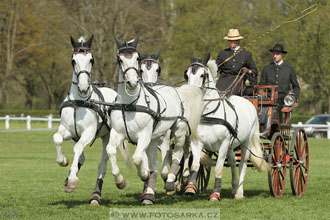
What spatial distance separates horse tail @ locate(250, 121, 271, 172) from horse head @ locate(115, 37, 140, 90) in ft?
10.3

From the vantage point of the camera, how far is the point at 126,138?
912cm

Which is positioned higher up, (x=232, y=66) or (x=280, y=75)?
(x=232, y=66)

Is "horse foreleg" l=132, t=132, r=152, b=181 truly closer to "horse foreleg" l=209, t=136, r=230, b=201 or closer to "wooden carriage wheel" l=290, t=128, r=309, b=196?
"horse foreleg" l=209, t=136, r=230, b=201

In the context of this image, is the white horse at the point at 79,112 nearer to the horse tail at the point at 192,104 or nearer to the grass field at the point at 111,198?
the grass field at the point at 111,198

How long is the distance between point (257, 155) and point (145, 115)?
292 cm

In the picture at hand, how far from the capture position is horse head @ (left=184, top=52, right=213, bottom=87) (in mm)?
10092

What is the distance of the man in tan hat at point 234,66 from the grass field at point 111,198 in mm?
1900

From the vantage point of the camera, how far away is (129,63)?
8688mm

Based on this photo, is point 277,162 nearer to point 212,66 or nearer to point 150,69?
point 212,66

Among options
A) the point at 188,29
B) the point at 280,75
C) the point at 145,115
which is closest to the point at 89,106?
the point at 145,115

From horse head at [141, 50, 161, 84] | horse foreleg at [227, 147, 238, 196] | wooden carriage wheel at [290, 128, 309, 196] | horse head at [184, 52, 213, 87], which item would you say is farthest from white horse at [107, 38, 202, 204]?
wooden carriage wheel at [290, 128, 309, 196]

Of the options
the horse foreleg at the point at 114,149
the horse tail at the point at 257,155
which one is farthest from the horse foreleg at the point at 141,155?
the horse tail at the point at 257,155

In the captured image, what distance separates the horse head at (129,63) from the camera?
864cm

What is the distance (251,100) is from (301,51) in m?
28.9
